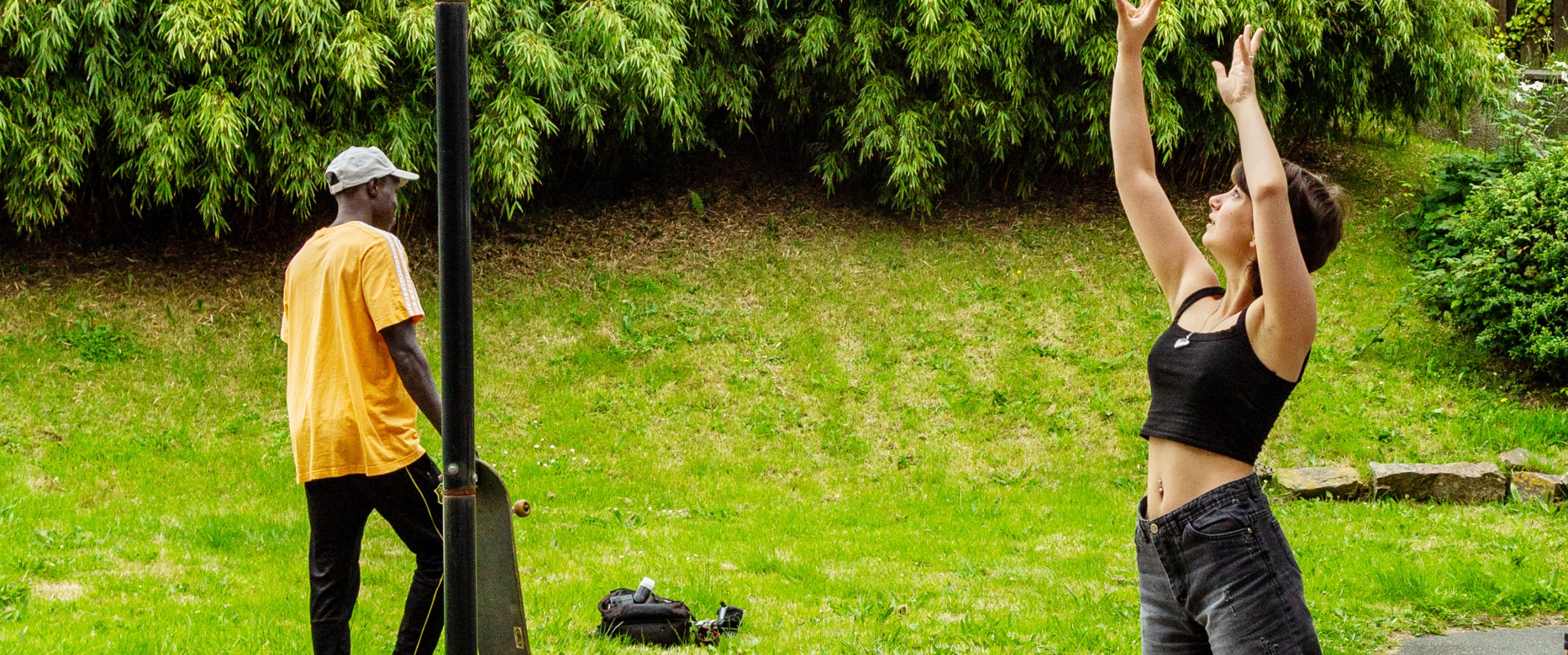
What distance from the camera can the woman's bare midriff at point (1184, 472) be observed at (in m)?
1.96

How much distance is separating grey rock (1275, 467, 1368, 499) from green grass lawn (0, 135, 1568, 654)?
179mm

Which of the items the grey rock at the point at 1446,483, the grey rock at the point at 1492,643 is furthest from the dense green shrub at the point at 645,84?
the grey rock at the point at 1492,643

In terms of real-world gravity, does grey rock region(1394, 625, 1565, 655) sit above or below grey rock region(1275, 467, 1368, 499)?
below

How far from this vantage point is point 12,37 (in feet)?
25.2

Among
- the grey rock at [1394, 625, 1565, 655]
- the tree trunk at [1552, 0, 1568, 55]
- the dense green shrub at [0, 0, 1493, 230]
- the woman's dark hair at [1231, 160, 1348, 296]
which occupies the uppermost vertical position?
the tree trunk at [1552, 0, 1568, 55]

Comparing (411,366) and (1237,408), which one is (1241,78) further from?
(411,366)

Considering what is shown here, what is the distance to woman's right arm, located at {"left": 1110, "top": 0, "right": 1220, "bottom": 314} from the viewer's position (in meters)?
2.22

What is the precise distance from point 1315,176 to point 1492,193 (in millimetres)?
7416

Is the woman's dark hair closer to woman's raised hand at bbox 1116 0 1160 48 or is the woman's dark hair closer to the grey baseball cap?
woman's raised hand at bbox 1116 0 1160 48

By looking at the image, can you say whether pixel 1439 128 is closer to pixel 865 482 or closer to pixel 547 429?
pixel 865 482

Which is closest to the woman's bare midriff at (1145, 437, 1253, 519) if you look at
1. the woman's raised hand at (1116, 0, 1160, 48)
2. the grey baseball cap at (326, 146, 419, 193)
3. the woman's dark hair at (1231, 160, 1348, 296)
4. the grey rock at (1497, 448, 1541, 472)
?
the woman's dark hair at (1231, 160, 1348, 296)

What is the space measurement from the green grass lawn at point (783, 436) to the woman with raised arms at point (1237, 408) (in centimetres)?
235

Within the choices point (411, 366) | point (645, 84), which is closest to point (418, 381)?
point (411, 366)

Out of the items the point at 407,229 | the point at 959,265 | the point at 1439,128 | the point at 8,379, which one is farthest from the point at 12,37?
the point at 1439,128
